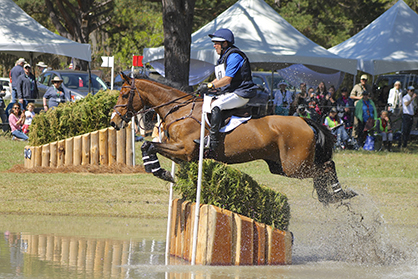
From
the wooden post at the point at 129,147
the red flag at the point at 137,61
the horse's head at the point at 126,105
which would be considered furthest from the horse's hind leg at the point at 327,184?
the red flag at the point at 137,61

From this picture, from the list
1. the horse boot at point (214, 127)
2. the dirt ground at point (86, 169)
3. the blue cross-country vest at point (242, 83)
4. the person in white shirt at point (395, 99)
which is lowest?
the dirt ground at point (86, 169)

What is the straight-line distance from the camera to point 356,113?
18.2m

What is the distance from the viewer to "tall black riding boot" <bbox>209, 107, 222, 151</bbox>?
732 cm

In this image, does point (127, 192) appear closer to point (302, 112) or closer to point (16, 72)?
point (302, 112)

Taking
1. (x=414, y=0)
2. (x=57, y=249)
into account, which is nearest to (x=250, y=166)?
(x=57, y=249)

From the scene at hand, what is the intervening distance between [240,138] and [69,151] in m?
6.44

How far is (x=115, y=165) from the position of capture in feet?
42.9

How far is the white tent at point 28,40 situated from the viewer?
19203mm

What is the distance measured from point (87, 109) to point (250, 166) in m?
4.23

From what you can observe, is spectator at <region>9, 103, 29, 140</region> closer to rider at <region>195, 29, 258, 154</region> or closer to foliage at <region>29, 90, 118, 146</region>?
foliage at <region>29, 90, 118, 146</region>

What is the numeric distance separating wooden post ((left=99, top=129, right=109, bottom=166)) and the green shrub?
5.83 meters

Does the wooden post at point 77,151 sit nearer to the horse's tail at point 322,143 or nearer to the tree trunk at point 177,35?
the tree trunk at point 177,35

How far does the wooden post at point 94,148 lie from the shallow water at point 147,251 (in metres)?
3.55

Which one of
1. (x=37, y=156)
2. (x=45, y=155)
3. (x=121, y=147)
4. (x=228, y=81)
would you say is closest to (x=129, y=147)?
(x=121, y=147)
